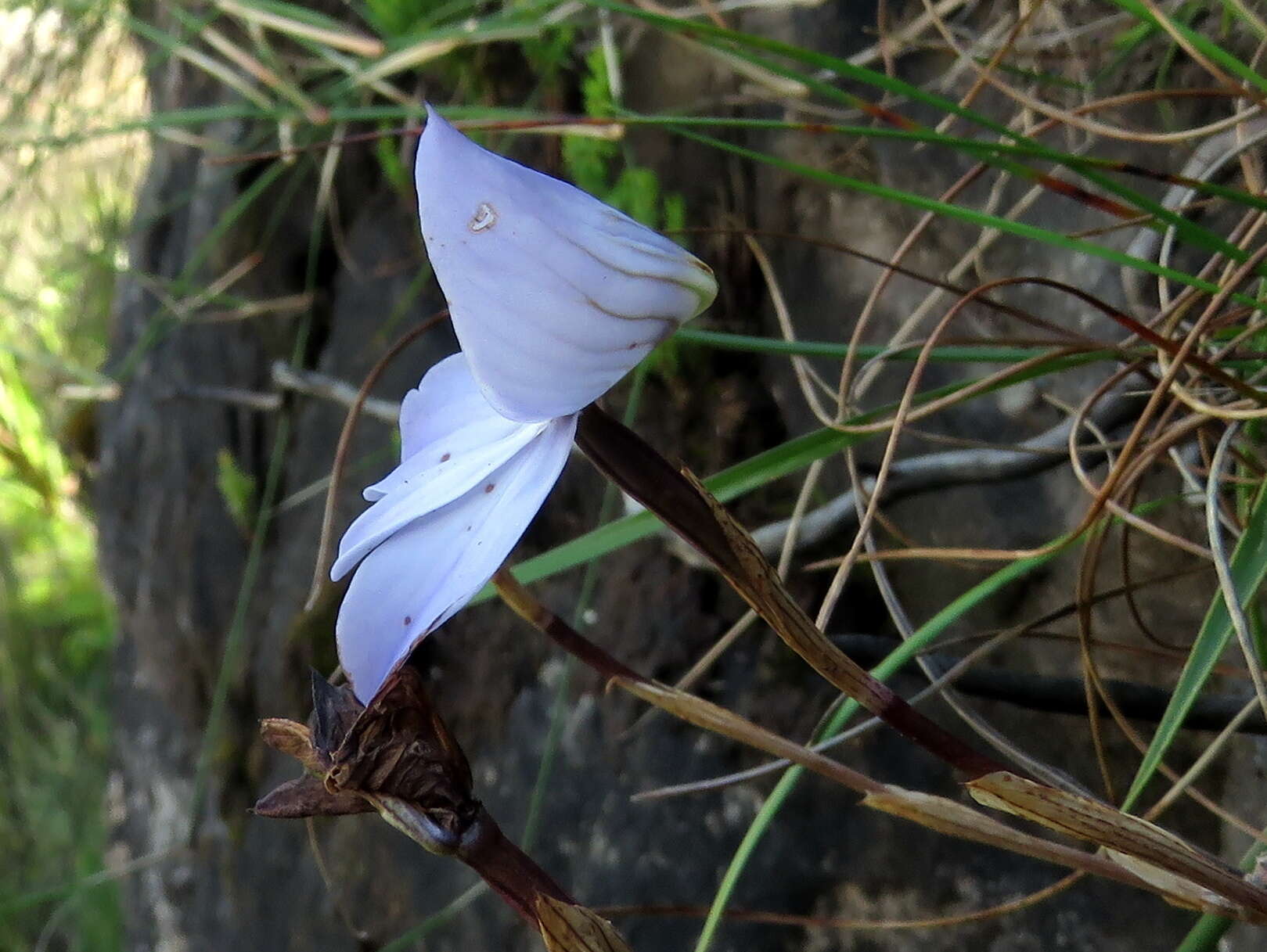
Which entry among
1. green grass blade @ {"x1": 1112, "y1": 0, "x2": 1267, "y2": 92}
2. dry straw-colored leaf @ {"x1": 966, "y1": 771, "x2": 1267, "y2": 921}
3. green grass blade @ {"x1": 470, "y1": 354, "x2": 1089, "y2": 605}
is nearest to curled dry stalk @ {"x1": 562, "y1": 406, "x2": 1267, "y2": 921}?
dry straw-colored leaf @ {"x1": 966, "y1": 771, "x2": 1267, "y2": 921}

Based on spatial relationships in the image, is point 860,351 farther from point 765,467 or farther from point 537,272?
point 537,272

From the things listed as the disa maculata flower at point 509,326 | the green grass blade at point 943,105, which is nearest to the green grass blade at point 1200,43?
the green grass blade at point 943,105

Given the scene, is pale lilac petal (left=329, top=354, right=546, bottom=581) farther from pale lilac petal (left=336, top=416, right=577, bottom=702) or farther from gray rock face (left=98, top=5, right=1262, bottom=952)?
gray rock face (left=98, top=5, right=1262, bottom=952)

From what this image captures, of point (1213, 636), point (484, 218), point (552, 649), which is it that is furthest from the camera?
point (552, 649)

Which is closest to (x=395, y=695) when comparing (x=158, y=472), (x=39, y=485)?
(x=158, y=472)

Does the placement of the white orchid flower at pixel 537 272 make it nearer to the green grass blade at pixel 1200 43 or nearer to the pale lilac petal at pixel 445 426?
the pale lilac petal at pixel 445 426

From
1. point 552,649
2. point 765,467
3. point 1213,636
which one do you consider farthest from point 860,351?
point 552,649
